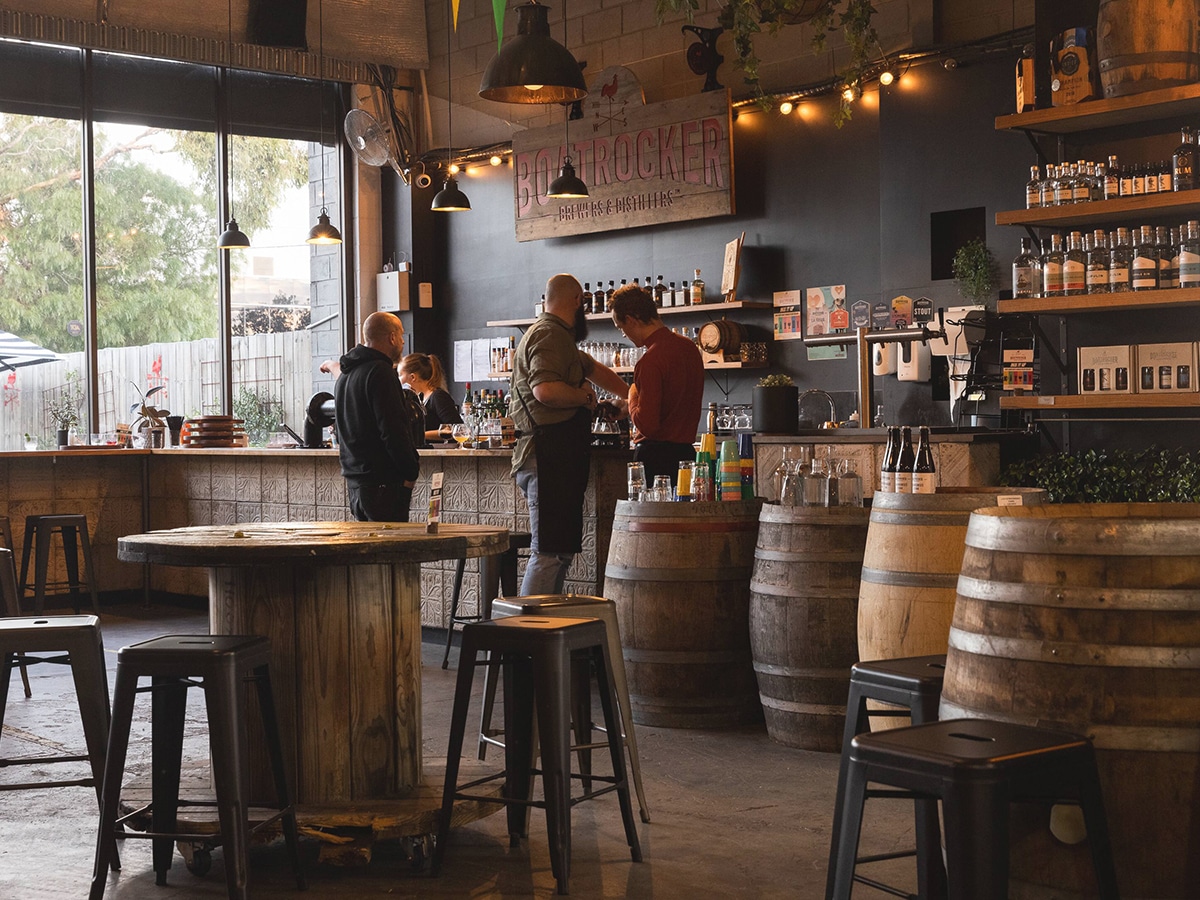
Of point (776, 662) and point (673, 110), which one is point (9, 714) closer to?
point (776, 662)

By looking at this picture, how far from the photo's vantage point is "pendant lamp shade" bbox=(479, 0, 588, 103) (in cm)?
470

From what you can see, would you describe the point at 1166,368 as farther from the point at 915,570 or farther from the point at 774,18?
the point at 915,570

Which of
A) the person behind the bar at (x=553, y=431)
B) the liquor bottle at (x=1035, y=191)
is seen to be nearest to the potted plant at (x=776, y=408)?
the person behind the bar at (x=553, y=431)

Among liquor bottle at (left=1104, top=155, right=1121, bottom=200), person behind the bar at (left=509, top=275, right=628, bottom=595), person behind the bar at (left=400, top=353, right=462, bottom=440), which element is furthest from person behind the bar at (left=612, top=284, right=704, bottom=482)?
person behind the bar at (left=400, top=353, right=462, bottom=440)

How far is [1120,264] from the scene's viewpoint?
5.65m

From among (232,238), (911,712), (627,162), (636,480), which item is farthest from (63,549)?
(911,712)

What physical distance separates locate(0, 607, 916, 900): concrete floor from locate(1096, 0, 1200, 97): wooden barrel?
3.30m

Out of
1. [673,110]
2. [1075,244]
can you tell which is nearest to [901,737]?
[1075,244]

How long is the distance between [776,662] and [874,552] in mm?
814

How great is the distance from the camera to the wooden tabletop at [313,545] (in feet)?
9.64

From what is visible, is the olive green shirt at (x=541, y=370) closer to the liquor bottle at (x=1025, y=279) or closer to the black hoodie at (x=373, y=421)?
the black hoodie at (x=373, y=421)

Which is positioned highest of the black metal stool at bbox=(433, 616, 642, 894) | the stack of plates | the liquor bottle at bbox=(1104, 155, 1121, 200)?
the liquor bottle at bbox=(1104, 155, 1121, 200)

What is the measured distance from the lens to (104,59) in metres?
9.89

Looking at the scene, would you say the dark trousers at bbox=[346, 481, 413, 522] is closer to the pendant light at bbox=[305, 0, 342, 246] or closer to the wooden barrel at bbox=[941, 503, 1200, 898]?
the wooden barrel at bbox=[941, 503, 1200, 898]
